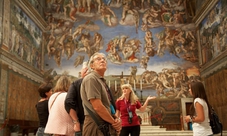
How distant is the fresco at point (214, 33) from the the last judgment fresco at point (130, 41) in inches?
47.3

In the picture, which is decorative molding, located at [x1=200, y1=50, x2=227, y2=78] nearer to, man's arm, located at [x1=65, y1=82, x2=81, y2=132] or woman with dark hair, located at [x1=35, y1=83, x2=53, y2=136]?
woman with dark hair, located at [x1=35, y1=83, x2=53, y2=136]

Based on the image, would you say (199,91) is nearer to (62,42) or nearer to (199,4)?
(199,4)

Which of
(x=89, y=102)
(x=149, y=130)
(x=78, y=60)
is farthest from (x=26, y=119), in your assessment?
(x=89, y=102)

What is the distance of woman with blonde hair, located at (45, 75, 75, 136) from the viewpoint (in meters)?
3.59

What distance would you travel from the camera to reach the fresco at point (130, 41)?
1614 cm

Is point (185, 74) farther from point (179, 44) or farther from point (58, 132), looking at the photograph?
point (58, 132)

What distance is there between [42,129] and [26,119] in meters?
10.0

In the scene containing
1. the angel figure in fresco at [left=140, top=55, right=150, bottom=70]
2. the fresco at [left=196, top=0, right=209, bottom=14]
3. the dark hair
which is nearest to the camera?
the dark hair

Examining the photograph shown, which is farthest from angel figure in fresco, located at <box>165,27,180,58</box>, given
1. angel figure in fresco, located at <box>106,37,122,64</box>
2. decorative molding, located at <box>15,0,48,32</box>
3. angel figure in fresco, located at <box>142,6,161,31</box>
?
decorative molding, located at <box>15,0,48,32</box>

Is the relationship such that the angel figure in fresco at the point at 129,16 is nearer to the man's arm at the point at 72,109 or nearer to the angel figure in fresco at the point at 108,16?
the angel figure in fresco at the point at 108,16

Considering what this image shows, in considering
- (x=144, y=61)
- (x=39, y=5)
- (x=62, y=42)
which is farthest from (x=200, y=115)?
(x=39, y=5)

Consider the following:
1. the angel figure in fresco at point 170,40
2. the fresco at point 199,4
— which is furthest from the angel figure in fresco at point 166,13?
the fresco at point 199,4

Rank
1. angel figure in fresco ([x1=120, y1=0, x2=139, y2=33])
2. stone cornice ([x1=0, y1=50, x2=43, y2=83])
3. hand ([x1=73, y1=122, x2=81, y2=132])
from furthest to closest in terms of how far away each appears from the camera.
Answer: angel figure in fresco ([x1=120, y1=0, x2=139, y2=33]) → stone cornice ([x1=0, y1=50, x2=43, y2=83]) → hand ([x1=73, y1=122, x2=81, y2=132])

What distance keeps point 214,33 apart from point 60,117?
40.4 feet
